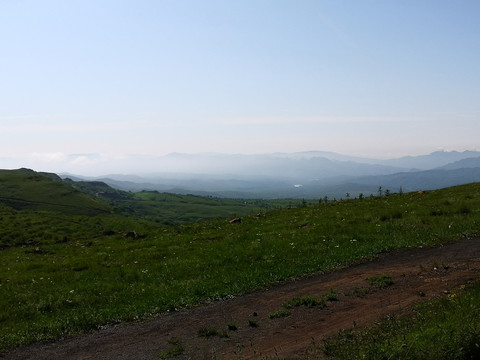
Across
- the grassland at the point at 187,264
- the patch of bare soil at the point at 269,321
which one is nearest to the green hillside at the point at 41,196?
the grassland at the point at 187,264

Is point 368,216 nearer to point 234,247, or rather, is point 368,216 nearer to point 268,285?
point 234,247

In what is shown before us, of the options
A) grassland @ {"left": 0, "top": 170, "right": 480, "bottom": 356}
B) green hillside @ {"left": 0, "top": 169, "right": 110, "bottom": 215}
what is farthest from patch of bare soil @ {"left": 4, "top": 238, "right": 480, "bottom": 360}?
green hillside @ {"left": 0, "top": 169, "right": 110, "bottom": 215}

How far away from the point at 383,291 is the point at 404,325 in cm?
436

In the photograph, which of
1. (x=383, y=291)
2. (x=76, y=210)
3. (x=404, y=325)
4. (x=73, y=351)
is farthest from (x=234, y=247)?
(x=76, y=210)

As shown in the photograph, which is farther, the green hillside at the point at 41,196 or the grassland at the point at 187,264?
the green hillside at the point at 41,196

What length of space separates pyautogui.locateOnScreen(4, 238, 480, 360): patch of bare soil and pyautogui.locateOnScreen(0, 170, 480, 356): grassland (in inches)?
49.0

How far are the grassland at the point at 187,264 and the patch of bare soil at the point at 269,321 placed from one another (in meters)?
1.25

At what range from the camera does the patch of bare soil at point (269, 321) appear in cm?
1045

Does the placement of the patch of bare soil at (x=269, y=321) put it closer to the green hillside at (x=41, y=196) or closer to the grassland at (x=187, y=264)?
the grassland at (x=187, y=264)

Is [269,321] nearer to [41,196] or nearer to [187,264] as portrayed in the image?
[187,264]

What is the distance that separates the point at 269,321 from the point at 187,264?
934cm

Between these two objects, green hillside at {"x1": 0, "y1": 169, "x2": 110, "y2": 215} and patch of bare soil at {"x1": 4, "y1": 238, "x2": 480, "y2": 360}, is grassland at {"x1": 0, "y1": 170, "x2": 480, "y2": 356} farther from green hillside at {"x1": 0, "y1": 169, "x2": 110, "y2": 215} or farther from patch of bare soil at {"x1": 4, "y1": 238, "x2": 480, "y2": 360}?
green hillside at {"x1": 0, "y1": 169, "x2": 110, "y2": 215}

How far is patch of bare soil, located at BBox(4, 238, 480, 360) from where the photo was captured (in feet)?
34.3

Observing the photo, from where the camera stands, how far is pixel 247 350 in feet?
32.9
